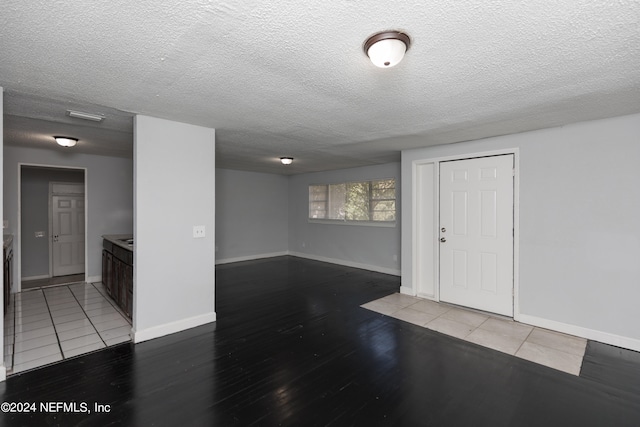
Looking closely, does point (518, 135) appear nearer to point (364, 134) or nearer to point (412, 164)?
point (412, 164)

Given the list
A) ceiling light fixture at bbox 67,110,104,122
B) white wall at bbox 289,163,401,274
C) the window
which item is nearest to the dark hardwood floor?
A: ceiling light fixture at bbox 67,110,104,122

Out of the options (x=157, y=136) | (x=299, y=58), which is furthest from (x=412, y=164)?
(x=157, y=136)

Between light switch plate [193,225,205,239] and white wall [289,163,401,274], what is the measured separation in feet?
12.9

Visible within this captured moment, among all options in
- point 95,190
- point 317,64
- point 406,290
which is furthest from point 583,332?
point 95,190

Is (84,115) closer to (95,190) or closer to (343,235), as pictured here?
(95,190)

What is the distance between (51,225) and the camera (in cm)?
576

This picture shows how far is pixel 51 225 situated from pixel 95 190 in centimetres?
147

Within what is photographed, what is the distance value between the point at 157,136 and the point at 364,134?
2413 mm

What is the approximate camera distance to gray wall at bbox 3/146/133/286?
15.1ft

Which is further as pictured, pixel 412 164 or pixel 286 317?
pixel 412 164

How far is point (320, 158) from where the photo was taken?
5.63m

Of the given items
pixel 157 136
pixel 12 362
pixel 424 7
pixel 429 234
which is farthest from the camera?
pixel 429 234

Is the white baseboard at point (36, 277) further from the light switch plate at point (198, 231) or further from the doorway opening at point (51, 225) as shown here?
the light switch plate at point (198, 231)

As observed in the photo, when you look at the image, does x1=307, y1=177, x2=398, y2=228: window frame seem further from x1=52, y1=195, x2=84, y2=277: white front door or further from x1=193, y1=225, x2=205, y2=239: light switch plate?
x1=52, y1=195, x2=84, y2=277: white front door
